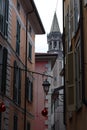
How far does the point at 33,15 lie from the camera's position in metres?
26.8

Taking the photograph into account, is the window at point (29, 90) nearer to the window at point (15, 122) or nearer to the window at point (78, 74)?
the window at point (15, 122)

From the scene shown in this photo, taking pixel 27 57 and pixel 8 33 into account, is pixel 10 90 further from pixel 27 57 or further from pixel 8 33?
pixel 27 57

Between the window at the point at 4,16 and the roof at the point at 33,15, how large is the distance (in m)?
4.53

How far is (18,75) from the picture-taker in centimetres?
2288

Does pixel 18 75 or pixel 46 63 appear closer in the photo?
pixel 18 75

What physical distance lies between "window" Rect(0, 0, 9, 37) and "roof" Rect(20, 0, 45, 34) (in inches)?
178

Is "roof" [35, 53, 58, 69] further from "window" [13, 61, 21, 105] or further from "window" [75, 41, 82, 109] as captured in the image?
"window" [75, 41, 82, 109]

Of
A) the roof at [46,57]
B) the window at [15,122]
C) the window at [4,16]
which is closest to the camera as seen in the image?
the window at [4,16]

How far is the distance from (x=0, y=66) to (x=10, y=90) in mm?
2288

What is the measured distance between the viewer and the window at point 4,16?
19219 millimetres

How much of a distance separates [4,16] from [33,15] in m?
7.28

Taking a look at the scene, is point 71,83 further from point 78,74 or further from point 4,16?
point 4,16

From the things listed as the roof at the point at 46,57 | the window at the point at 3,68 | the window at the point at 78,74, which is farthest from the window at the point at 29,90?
the window at the point at 78,74

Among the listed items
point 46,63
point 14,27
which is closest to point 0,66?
point 14,27
